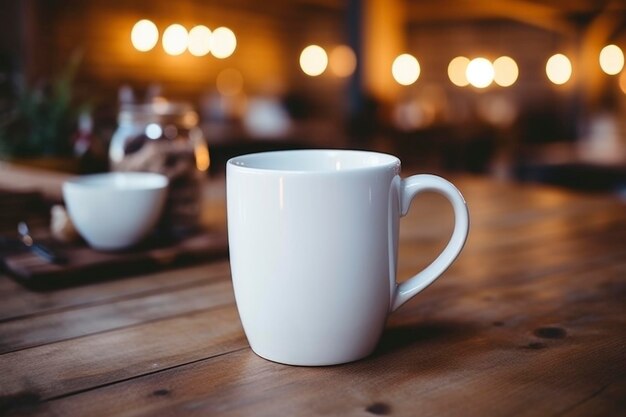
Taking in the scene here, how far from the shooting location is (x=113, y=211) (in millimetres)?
812

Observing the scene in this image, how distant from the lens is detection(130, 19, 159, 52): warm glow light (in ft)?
22.4

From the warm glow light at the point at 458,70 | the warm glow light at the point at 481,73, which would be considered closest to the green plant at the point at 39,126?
the warm glow light at the point at 481,73

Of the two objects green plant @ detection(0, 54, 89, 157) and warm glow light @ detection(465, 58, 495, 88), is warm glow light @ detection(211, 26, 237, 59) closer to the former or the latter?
warm glow light @ detection(465, 58, 495, 88)

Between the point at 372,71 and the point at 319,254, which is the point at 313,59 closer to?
the point at 372,71

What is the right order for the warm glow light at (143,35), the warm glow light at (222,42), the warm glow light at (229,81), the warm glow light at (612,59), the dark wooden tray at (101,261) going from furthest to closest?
the warm glow light at (612,59) → the warm glow light at (229,81) → the warm glow light at (222,42) → the warm glow light at (143,35) → the dark wooden tray at (101,261)

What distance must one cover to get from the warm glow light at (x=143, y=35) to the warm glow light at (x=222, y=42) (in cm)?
71

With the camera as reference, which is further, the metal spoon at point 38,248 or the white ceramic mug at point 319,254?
the metal spoon at point 38,248

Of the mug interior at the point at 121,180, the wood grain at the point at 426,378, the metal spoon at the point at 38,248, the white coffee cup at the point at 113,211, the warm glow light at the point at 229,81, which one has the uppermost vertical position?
the warm glow light at the point at 229,81

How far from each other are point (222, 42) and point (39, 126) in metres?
6.58

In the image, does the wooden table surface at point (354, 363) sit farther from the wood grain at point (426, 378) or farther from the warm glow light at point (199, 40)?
the warm glow light at point (199, 40)

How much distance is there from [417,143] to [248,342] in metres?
4.46

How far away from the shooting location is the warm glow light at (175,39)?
698 cm

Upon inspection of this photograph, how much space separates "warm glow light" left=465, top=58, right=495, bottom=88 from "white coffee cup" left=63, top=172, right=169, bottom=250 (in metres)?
8.44

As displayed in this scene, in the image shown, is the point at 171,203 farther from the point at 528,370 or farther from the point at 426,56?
the point at 426,56
